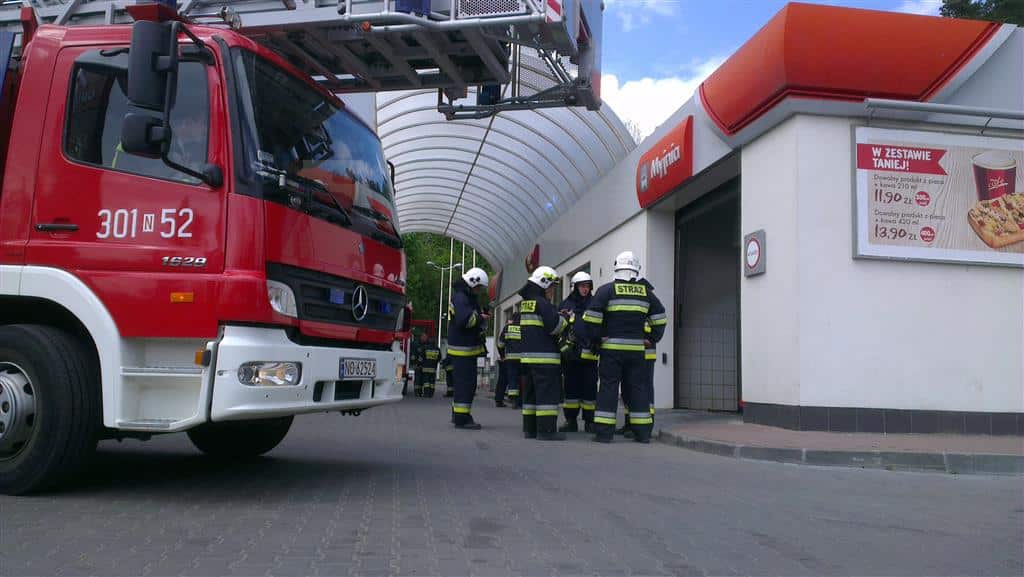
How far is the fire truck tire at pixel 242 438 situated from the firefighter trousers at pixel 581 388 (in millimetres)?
4347

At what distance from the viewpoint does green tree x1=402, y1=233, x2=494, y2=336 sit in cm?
6247

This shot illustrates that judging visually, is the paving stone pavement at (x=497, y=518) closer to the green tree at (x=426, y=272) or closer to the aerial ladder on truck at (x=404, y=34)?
the aerial ladder on truck at (x=404, y=34)

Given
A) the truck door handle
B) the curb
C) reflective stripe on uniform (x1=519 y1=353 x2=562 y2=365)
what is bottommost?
the curb

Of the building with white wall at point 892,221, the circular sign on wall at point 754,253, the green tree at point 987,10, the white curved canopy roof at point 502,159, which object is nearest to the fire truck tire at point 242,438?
the building with white wall at point 892,221

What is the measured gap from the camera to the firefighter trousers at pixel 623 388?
9.16 m

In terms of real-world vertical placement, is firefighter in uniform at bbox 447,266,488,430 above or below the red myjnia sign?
below

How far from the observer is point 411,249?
59469 mm

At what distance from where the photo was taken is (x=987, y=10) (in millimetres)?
26375

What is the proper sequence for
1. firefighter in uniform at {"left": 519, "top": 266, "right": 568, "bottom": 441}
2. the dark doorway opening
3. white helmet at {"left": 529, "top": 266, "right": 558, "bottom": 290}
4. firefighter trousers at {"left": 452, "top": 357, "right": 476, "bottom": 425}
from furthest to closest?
1. the dark doorway opening
2. firefighter trousers at {"left": 452, "top": 357, "right": 476, "bottom": 425}
3. white helmet at {"left": 529, "top": 266, "right": 558, "bottom": 290}
4. firefighter in uniform at {"left": 519, "top": 266, "right": 568, "bottom": 441}

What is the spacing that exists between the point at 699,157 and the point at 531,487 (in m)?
7.86

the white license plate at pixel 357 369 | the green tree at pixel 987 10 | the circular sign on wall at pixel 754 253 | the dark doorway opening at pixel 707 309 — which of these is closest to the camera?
the white license plate at pixel 357 369

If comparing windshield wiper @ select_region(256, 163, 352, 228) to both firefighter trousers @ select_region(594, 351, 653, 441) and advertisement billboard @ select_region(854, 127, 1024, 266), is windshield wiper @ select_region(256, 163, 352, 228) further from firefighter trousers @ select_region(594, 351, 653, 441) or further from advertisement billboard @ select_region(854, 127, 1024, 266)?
advertisement billboard @ select_region(854, 127, 1024, 266)

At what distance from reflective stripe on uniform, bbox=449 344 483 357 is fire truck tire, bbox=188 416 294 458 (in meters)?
3.46

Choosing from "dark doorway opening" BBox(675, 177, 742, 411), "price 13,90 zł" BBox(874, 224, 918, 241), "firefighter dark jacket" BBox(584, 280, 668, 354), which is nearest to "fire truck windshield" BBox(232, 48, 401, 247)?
"firefighter dark jacket" BBox(584, 280, 668, 354)
